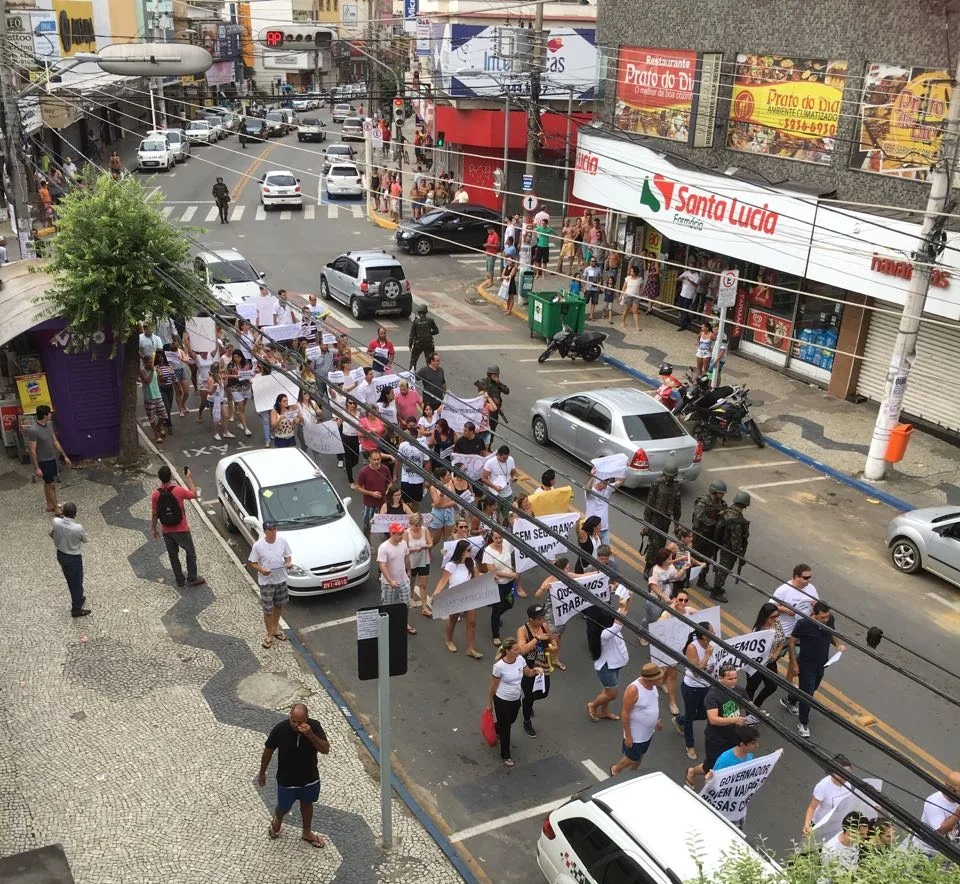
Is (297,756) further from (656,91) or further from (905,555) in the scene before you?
(656,91)

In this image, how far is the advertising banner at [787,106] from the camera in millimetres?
20453

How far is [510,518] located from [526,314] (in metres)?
15.1

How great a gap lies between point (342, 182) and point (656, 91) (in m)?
20.6

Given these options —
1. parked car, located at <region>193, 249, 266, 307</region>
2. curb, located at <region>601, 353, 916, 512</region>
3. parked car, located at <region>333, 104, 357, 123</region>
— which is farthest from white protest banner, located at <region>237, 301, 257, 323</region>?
parked car, located at <region>333, 104, 357, 123</region>

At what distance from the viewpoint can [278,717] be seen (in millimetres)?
10375

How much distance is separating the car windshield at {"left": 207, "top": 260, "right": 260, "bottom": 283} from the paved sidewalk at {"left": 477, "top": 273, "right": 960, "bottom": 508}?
349 inches

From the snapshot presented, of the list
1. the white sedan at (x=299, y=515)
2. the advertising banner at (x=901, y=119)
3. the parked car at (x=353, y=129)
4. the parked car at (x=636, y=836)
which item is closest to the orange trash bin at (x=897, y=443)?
the advertising banner at (x=901, y=119)

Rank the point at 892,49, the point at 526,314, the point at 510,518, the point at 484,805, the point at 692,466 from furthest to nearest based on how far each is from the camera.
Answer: the point at 526,314, the point at 892,49, the point at 692,466, the point at 510,518, the point at 484,805

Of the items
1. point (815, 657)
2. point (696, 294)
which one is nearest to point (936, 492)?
point (815, 657)

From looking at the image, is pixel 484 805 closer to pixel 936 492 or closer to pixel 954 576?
pixel 954 576

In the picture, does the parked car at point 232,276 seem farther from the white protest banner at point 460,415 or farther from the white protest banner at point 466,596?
the white protest banner at point 466,596

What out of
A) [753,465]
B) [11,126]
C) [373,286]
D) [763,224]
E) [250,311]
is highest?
[11,126]

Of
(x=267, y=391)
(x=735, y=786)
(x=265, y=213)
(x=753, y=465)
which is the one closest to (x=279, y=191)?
(x=265, y=213)

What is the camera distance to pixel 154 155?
165 feet
